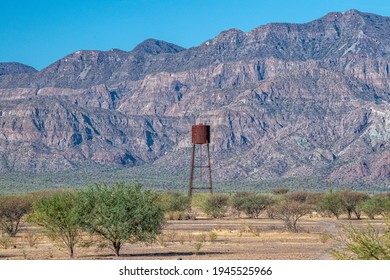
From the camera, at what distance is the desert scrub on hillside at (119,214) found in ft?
150

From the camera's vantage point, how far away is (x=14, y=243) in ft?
196

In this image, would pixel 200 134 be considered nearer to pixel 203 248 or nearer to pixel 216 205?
pixel 216 205

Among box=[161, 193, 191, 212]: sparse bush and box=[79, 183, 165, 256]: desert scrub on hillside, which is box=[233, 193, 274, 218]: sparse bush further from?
box=[79, 183, 165, 256]: desert scrub on hillside

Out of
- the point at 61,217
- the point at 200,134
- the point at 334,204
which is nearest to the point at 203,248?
the point at 61,217

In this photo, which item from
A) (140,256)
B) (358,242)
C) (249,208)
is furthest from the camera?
(249,208)

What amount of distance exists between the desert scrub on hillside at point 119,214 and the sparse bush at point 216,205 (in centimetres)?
6246

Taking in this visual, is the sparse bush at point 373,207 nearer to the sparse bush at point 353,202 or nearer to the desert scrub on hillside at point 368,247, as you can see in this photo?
the sparse bush at point 353,202

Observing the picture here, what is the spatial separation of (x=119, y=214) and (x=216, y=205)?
6686 cm

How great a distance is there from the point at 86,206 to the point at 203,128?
9147cm

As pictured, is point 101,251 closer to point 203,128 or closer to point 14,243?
point 14,243
